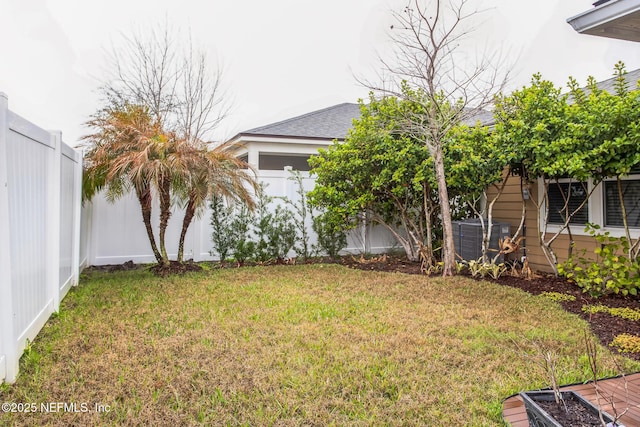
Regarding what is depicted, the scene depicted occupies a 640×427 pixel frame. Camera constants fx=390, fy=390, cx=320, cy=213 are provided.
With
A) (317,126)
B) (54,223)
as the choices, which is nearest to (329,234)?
(317,126)

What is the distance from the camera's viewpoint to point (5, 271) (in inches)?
96.3

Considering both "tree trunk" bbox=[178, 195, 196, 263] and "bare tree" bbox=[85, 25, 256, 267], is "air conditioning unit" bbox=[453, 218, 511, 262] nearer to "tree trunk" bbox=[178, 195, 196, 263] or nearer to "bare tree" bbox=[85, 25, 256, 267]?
"bare tree" bbox=[85, 25, 256, 267]

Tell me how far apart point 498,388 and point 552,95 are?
15.3 ft

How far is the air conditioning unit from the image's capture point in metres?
6.86

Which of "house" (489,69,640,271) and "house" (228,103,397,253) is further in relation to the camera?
"house" (228,103,397,253)

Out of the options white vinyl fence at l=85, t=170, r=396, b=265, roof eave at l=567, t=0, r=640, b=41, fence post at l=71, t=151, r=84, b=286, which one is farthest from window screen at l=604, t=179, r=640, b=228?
fence post at l=71, t=151, r=84, b=286

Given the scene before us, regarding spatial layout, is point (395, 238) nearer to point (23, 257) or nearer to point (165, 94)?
point (23, 257)

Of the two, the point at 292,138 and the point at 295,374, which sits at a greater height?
the point at 292,138

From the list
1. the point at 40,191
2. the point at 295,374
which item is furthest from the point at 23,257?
the point at 295,374

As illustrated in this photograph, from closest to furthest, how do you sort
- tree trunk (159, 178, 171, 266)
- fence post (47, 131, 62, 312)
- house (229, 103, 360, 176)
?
1. fence post (47, 131, 62, 312)
2. tree trunk (159, 178, 171, 266)
3. house (229, 103, 360, 176)

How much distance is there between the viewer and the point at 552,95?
5.57 m

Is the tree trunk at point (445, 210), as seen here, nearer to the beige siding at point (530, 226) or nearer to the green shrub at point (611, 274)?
the beige siding at point (530, 226)

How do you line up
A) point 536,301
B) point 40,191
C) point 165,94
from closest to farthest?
point 40,191, point 536,301, point 165,94

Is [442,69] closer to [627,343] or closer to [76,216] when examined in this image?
[627,343]
